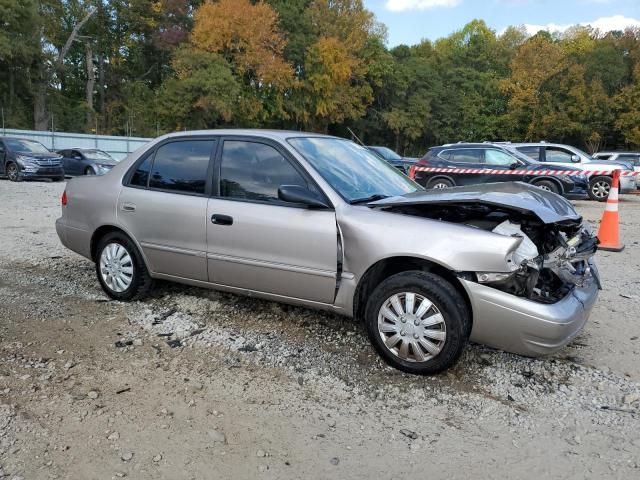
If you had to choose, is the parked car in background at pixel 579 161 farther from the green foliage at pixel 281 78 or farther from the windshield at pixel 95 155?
the green foliage at pixel 281 78

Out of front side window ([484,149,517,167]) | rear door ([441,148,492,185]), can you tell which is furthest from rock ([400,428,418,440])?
front side window ([484,149,517,167])

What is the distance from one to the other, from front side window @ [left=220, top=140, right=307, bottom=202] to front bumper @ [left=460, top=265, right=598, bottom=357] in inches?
58.9

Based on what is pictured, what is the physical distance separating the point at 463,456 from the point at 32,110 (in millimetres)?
43203

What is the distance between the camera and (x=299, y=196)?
3.64 m

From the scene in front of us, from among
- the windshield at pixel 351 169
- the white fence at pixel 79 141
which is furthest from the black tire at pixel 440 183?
the white fence at pixel 79 141

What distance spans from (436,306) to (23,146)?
60.2 feet

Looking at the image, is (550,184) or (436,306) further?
(550,184)

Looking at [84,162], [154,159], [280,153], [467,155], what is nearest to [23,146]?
[84,162]

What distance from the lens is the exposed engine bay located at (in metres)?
3.30

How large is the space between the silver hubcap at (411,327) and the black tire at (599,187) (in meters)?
13.6

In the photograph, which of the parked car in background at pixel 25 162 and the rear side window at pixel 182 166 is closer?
the rear side window at pixel 182 166

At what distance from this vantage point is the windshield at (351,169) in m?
3.95

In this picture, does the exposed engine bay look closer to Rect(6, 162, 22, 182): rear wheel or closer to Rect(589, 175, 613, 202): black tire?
Rect(589, 175, 613, 202): black tire

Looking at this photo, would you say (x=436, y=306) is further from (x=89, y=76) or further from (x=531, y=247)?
(x=89, y=76)
